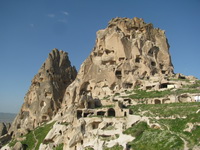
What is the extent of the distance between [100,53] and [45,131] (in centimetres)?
2388

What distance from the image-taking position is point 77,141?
122 feet

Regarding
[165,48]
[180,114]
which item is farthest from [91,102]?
[165,48]

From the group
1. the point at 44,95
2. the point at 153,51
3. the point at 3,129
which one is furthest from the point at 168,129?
the point at 3,129

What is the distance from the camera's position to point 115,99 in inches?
1945

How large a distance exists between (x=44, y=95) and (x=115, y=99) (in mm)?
27404

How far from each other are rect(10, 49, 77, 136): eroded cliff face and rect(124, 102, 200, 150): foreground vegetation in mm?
34165

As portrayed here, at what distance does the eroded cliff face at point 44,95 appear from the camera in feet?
220

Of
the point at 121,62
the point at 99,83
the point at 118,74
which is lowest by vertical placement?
the point at 99,83

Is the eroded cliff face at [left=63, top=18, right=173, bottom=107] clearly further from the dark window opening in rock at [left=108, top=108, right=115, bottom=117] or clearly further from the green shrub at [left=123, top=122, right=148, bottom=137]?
the green shrub at [left=123, top=122, right=148, bottom=137]

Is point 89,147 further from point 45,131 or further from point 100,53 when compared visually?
point 100,53

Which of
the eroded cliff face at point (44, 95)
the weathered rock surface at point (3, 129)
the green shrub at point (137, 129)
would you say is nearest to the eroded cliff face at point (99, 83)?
the eroded cliff face at point (44, 95)

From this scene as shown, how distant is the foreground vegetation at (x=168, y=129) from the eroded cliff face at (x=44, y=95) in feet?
112

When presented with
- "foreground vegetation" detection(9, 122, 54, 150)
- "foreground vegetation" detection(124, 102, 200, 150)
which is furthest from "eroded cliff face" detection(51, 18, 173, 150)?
"foreground vegetation" detection(124, 102, 200, 150)

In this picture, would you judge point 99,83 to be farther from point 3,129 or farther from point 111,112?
point 3,129
